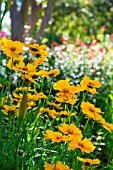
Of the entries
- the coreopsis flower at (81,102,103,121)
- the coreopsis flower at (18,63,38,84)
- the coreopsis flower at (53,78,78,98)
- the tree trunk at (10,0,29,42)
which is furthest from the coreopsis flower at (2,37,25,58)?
the tree trunk at (10,0,29,42)

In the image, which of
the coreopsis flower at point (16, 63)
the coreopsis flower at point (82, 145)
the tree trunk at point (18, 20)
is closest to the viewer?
the coreopsis flower at point (82, 145)

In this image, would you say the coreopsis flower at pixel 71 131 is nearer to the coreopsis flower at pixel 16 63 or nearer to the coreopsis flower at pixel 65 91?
the coreopsis flower at pixel 65 91

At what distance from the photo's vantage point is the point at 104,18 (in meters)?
15.6

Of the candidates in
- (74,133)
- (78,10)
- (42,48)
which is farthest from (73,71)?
(78,10)

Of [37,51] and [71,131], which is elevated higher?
[37,51]

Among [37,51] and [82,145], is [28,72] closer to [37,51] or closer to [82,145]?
[37,51]

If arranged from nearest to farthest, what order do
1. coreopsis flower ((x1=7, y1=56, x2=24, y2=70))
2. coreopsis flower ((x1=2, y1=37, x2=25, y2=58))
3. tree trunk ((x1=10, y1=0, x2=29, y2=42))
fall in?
1. coreopsis flower ((x1=2, y1=37, x2=25, y2=58))
2. coreopsis flower ((x1=7, y1=56, x2=24, y2=70))
3. tree trunk ((x1=10, y1=0, x2=29, y2=42))

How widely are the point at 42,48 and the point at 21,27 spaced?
489 centimetres

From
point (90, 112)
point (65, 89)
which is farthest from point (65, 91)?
point (90, 112)

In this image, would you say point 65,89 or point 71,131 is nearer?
point 71,131

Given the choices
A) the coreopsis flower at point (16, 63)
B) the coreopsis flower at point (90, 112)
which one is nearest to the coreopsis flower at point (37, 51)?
the coreopsis flower at point (16, 63)

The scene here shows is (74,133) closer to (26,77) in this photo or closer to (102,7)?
(26,77)

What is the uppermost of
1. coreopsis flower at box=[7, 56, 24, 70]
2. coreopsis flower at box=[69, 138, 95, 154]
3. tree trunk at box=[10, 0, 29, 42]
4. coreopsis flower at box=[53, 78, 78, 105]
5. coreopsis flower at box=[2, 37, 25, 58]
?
tree trunk at box=[10, 0, 29, 42]

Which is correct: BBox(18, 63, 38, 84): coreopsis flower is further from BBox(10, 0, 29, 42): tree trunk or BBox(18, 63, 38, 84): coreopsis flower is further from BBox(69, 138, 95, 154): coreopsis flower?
BBox(10, 0, 29, 42): tree trunk
